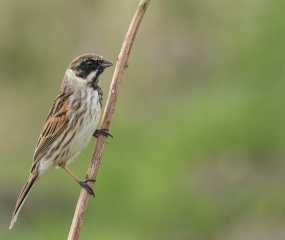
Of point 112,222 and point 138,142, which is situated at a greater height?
point 138,142

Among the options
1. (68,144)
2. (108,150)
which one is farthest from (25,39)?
(68,144)

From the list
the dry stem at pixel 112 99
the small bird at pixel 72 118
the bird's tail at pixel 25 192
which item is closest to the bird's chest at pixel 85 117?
the small bird at pixel 72 118

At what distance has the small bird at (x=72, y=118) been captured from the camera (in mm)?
5945

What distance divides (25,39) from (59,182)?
3.63m

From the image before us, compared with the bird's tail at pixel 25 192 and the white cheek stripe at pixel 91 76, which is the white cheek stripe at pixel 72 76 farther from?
the bird's tail at pixel 25 192

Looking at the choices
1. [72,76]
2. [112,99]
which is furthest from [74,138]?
[112,99]

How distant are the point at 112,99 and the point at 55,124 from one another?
48.6 inches

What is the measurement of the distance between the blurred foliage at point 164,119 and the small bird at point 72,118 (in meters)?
2.72

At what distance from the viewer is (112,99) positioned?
16.7 feet

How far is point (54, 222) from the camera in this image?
9750 mm

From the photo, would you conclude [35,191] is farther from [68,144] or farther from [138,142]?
[68,144]

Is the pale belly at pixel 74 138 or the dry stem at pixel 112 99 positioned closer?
the dry stem at pixel 112 99

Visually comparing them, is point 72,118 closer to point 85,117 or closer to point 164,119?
point 85,117

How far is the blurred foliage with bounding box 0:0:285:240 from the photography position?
948 cm
